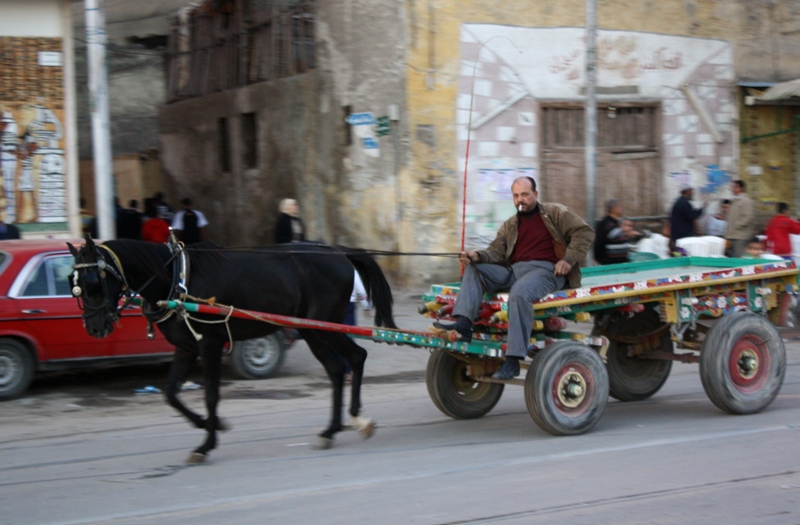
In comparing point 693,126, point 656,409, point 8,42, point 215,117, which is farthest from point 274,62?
point 656,409

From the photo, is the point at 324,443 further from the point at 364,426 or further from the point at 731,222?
the point at 731,222

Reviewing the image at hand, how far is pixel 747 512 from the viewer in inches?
202

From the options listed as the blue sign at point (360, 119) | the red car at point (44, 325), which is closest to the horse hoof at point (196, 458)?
the red car at point (44, 325)

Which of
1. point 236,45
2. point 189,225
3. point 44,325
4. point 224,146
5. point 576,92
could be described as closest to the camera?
point 44,325

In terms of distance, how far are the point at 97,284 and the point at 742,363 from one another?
5.09 m

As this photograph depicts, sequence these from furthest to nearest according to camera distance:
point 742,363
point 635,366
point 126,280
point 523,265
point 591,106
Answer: point 591,106, point 635,366, point 742,363, point 523,265, point 126,280

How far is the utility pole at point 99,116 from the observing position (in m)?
11.8

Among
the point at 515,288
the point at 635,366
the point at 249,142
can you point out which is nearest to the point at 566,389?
the point at 515,288

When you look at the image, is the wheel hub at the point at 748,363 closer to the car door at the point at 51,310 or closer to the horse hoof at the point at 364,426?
the horse hoof at the point at 364,426

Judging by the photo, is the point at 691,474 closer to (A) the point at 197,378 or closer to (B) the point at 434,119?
(A) the point at 197,378

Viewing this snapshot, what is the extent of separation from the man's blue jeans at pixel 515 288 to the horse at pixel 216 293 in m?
0.89

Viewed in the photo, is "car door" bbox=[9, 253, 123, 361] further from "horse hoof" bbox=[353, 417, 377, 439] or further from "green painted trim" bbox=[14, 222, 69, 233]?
"green painted trim" bbox=[14, 222, 69, 233]

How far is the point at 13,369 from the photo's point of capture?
9.19 metres

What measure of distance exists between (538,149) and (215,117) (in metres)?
8.01
